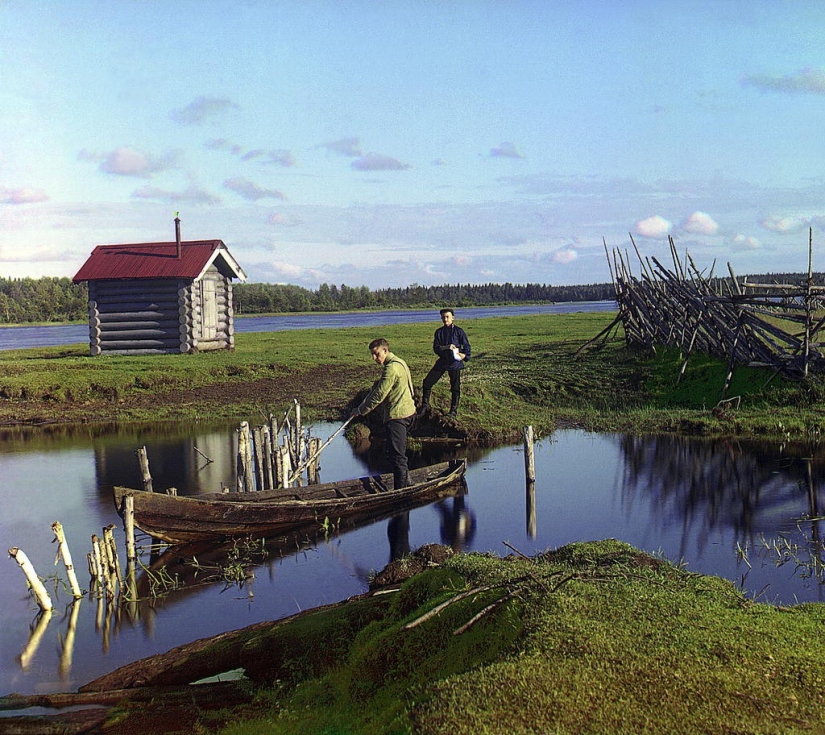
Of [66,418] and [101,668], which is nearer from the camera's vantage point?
[101,668]

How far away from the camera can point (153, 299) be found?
1278 inches

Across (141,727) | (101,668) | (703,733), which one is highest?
(703,733)

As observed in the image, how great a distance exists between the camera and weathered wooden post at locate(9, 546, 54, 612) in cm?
866

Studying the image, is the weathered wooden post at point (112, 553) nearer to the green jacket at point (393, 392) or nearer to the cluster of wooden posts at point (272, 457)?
the cluster of wooden posts at point (272, 457)

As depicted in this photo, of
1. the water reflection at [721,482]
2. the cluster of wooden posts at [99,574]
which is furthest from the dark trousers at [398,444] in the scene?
the cluster of wooden posts at [99,574]

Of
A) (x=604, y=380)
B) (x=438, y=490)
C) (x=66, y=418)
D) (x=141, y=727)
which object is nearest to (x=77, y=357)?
(x=66, y=418)

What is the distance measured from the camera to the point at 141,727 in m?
5.68

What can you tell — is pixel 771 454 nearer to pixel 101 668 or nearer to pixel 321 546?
pixel 321 546

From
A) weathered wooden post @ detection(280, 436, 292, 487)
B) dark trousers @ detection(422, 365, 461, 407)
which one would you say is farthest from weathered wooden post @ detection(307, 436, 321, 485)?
dark trousers @ detection(422, 365, 461, 407)

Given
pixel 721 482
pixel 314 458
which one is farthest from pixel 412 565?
pixel 721 482

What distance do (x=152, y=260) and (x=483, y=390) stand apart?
57.4 feet

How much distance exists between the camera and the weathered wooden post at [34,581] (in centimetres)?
866

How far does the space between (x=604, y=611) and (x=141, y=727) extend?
3329 millimetres

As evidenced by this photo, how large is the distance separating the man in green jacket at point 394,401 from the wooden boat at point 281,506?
67 cm
